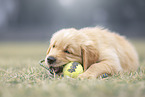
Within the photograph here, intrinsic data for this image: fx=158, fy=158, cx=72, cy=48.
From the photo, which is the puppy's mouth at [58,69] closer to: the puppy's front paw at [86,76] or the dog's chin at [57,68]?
the dog's chin at [57,68]

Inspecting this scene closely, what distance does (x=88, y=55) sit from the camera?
10.1 ft

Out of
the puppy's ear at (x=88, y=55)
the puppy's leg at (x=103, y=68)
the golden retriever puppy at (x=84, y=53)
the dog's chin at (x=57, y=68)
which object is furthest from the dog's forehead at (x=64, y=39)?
the puppy's leg at (x=103, y=68)

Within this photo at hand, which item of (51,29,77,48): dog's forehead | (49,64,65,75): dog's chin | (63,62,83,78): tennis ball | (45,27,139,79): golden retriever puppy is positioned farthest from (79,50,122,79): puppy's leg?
(51,29,77,48): dog's forehead

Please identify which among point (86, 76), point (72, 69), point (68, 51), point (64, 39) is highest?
point (64, 39)

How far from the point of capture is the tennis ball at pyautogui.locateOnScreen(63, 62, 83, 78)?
2.70 metres

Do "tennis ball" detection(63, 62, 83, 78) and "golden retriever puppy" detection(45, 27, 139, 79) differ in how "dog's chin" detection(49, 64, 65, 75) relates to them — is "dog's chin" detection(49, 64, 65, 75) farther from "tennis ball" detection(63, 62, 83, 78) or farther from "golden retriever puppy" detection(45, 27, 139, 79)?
"tennis ball" detection(63, 62, 83, 78)

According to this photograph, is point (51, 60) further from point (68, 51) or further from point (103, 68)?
point (103, 68)

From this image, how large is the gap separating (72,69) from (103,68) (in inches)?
23.6

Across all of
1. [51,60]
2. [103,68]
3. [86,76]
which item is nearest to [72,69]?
[86,76]

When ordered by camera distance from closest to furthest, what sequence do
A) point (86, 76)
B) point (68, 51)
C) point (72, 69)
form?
1. point (86, 76)
2. point (72, 69)
3. point (68, 51)

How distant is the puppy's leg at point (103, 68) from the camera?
269 centimetres

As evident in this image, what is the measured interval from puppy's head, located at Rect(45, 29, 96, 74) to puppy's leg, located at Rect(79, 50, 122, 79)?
7.4 inches

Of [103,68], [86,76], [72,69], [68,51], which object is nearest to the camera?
[86,76]

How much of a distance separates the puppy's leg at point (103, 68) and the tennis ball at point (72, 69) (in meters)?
0.12
